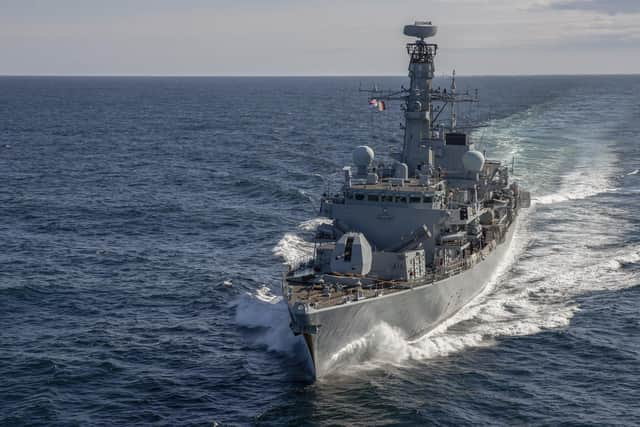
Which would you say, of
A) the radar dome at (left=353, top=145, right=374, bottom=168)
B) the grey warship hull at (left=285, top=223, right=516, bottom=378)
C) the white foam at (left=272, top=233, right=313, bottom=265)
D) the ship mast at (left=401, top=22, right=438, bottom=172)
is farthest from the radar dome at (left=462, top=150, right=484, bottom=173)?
the white foam at (left=272, top=233, right=313, bottom=265)

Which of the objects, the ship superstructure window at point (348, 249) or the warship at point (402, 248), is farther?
the ship superstructure window at point (348, 249)

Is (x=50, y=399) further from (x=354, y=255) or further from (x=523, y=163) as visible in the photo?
(x=523, y=163)

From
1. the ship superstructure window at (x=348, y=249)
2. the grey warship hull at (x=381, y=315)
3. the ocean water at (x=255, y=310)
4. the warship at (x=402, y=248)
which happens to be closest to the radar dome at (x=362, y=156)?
the warship at (x=402, y=248)

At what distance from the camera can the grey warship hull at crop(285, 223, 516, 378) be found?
1128 inches

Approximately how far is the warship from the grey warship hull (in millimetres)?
53

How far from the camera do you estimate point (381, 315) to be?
31219 mm

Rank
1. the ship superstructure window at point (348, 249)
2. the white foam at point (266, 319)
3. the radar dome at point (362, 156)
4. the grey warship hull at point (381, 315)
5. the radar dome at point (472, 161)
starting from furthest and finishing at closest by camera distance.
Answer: the radar dome at point (472, 161) < the radar dome at point (362, 156) < the white foam at point (266, 319) < the ship superstructure window at point (348, 249) < the grey warship hull at point (381, 315)

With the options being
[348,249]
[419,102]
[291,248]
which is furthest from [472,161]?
[348,249]

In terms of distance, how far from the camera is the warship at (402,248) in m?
29.9

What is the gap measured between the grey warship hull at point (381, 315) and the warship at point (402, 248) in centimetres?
5

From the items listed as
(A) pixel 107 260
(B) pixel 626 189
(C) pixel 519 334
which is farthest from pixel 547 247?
(A) pixel 107 260

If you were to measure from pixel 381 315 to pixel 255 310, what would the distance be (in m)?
8.28

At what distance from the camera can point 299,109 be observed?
163m

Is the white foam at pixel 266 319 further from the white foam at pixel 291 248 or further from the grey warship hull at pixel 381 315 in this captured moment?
the white foam at pixel 291 248
